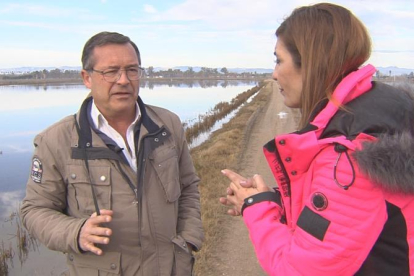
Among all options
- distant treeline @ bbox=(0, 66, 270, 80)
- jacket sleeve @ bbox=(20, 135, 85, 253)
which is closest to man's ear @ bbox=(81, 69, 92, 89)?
jacket sleeve @ bbox=(20, 135, 85, 253)

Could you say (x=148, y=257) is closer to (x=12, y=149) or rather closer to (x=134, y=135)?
(x=134, y=135)

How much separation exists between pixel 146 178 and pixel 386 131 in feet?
4.85

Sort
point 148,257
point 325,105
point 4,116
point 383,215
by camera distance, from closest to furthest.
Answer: point 383,215
point 325,105
point 148,257
point 4,116

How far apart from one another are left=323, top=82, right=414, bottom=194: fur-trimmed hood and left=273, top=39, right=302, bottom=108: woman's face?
0.31 meters

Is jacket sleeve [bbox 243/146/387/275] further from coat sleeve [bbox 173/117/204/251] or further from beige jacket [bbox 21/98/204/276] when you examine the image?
coat sleeve [bbox 173/117/204/251]

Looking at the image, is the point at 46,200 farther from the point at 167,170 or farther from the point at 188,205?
the point at 188,205

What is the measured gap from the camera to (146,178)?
7.46ft

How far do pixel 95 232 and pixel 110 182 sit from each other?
33 centimetres

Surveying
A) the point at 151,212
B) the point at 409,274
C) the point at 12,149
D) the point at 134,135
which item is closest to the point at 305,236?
the point at 409,274

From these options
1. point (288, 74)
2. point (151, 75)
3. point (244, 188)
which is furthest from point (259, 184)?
point (151, 75)

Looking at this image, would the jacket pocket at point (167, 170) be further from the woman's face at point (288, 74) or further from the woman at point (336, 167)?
the woman's face at point (288, 74)

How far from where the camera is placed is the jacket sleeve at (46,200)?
210 cm

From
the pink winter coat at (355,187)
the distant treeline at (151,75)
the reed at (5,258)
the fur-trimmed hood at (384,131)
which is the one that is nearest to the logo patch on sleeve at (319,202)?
the pink winter coat at (355,187)

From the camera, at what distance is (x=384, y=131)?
1275mm
